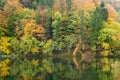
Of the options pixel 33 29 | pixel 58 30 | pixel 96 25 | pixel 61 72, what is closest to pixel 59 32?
pixel 58 30

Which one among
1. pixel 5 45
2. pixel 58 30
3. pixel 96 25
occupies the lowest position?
pixel 5 45

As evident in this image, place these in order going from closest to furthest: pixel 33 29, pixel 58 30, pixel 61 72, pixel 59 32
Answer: pixel 61 72, pixel 33 29, pixel 58 30, pixel 59 32

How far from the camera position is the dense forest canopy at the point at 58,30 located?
58156mm

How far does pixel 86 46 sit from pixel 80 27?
3.32 m

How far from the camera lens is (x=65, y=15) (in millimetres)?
→ 62438

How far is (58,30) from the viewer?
60.2 m

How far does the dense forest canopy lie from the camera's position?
58156 millimetres

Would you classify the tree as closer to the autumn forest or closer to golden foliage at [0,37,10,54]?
the autumn forest

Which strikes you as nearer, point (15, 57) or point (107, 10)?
point (15, 57)

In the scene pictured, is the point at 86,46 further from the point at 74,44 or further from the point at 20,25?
the point at 20,25

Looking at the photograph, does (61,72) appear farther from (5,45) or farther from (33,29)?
→ (33,29)

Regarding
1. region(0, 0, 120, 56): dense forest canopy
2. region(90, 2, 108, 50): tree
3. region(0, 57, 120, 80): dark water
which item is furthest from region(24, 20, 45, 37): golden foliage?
region(0, 57, 120, 80): dark water

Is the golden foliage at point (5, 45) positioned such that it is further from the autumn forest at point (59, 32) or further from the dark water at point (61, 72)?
the dark water at point (61, 72)

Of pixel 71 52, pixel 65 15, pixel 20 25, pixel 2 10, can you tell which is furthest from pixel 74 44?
pixel 2 10
